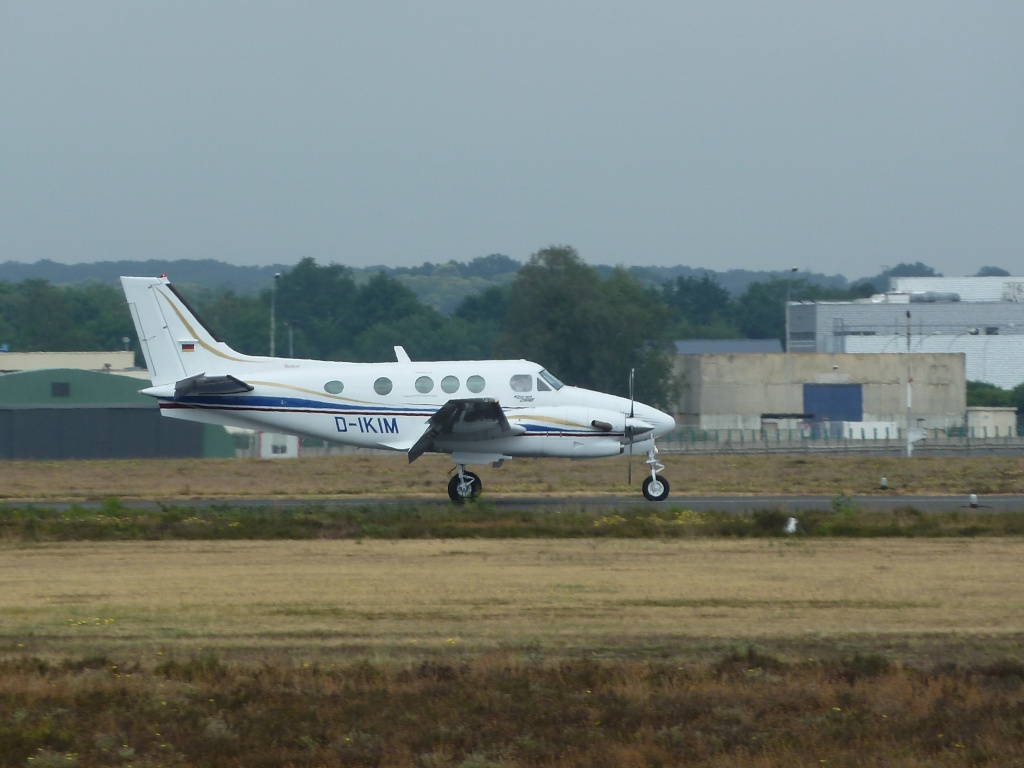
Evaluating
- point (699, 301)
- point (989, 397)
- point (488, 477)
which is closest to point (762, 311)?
point (699, 301)

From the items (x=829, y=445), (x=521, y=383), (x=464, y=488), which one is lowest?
(x=464, y=488)

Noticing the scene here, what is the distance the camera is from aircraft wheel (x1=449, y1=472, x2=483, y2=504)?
25.5m

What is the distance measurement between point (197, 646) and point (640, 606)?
5100 millimetres

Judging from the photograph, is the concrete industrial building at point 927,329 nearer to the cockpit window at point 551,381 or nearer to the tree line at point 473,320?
the tree line at point 473,320

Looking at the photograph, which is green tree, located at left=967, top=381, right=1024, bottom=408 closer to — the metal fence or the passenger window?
the metal fence

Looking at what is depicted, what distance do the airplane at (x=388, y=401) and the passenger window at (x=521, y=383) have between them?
0.07 feet

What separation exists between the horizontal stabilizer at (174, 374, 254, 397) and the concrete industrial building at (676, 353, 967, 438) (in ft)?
145

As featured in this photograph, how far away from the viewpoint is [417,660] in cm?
1089

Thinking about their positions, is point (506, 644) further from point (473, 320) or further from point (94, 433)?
point (473, 320)

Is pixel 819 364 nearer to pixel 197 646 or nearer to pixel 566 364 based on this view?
pixel 566 364

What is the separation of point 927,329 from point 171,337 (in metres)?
74.7

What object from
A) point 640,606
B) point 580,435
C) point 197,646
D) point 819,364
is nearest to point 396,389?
point 580,435

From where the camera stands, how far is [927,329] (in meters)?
89.8

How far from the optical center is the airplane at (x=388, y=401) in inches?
989
